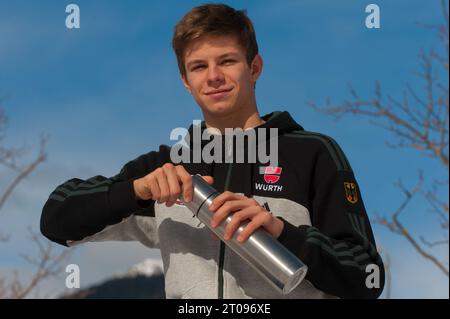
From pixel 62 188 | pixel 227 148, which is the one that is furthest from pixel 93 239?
pixel 227 148

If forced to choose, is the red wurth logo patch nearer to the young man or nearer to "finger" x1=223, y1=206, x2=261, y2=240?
the young man

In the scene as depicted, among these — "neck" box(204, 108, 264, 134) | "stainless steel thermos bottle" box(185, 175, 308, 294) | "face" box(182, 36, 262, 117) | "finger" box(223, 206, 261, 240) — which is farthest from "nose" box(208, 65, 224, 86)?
"finger" box(223, 206, 261, 240)

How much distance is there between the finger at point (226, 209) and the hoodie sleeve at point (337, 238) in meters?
0.27

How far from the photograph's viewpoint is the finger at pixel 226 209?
8.59ft

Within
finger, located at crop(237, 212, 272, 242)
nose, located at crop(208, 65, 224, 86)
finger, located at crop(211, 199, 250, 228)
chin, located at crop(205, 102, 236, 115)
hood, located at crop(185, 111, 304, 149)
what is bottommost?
finger, located at crop(237, 212, 272, 242)

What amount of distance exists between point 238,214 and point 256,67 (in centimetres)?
132

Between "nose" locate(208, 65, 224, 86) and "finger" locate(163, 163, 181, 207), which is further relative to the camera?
"nose" locate(208, 65, 224, 86)

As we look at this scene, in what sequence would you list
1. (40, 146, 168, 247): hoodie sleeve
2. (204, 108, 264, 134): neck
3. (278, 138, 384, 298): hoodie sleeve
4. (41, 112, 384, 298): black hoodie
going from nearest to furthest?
1. (278, 138, 384, 298): hoodie sleeve
2. (41, 112, 384, 298): black hoodie
3. (40, 146, 168, 247): hoodie sleeve
4. (204, 108, 264, 134): neck

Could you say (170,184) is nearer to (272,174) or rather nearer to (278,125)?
(272,174)

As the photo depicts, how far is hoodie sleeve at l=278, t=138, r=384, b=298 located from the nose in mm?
659

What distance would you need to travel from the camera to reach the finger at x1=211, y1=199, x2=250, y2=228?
262 cm

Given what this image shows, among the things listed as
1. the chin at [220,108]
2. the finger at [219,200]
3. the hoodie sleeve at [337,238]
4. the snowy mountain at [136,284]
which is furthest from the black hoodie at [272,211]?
the snowy mountain at [136,284]
